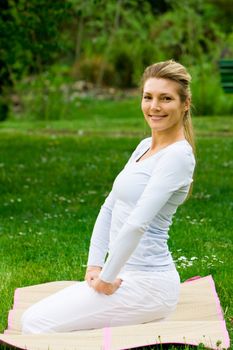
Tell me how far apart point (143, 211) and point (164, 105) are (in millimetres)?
580

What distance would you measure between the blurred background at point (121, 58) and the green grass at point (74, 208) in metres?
2.50

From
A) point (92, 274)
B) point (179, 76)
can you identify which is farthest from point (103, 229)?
point (179, 76)

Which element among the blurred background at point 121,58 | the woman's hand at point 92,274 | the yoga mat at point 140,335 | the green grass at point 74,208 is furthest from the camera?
the blurred background at point 121,58

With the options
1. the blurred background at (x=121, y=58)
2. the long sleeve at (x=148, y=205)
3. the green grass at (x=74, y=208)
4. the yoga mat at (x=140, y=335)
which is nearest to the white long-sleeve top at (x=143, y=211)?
the long sleeve at (x=148, y=205)

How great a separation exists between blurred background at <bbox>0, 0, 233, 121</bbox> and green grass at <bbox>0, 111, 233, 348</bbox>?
2.50 meters

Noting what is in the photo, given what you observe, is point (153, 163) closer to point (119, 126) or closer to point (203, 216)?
point (203, 216)

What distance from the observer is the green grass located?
623 centimetres

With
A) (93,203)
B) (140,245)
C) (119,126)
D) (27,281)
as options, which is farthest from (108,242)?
(119,126)

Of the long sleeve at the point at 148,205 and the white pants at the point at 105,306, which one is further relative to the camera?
the white pants at the point at 105,306

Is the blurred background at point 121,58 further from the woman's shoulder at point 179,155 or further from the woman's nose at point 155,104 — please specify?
the woman's shoulder at point 179,155

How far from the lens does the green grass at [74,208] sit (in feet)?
20.4

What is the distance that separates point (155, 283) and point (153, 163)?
0.61 meters

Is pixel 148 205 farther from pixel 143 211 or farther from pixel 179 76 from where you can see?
pixel 179 76

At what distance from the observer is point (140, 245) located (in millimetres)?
4582
